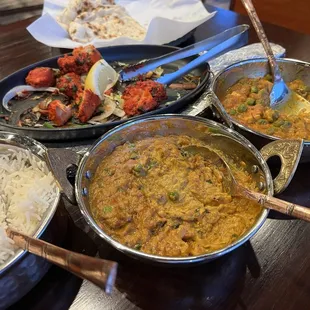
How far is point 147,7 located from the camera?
8.95 ft

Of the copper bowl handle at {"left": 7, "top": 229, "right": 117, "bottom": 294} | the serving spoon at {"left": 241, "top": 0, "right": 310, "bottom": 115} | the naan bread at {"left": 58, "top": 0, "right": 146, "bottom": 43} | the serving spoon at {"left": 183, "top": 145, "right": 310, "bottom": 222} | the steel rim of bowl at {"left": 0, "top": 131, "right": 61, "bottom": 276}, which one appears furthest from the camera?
the naan bread at {"left": 58, "top": 0, "right": 146, "bottom": 43}

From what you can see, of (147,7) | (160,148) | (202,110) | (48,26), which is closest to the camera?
(160,148)

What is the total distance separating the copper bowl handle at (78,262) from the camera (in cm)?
66

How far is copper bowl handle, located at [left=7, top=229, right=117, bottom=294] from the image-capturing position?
0.66 meters

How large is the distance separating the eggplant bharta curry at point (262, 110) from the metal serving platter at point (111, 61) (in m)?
0.18

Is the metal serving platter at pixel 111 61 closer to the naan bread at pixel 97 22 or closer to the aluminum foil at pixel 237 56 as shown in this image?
the aluminum foil at pixel 237 56

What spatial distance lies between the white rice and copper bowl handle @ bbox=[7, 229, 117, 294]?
72 millimetres

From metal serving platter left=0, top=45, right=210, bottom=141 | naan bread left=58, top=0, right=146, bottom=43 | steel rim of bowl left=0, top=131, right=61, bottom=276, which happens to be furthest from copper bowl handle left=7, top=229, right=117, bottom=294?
naan bread left=58, top=0, right=146, bottom=43

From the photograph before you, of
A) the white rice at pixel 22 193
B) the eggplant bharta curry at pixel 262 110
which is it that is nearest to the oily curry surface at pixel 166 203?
the white rice at pixel 22 193

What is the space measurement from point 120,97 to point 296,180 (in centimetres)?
89

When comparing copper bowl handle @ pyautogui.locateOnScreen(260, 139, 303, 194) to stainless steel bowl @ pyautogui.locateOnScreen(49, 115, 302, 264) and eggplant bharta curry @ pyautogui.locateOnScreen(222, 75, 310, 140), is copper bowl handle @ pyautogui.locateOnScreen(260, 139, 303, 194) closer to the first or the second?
stainless steel bowl @ pyautogui.locateOnScreen(49, 115, 302, 264)

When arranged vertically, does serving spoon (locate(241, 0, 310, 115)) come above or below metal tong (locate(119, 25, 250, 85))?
below

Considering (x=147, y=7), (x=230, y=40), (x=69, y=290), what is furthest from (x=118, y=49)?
(x=69, y=290)

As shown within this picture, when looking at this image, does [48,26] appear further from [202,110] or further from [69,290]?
[69,290]
